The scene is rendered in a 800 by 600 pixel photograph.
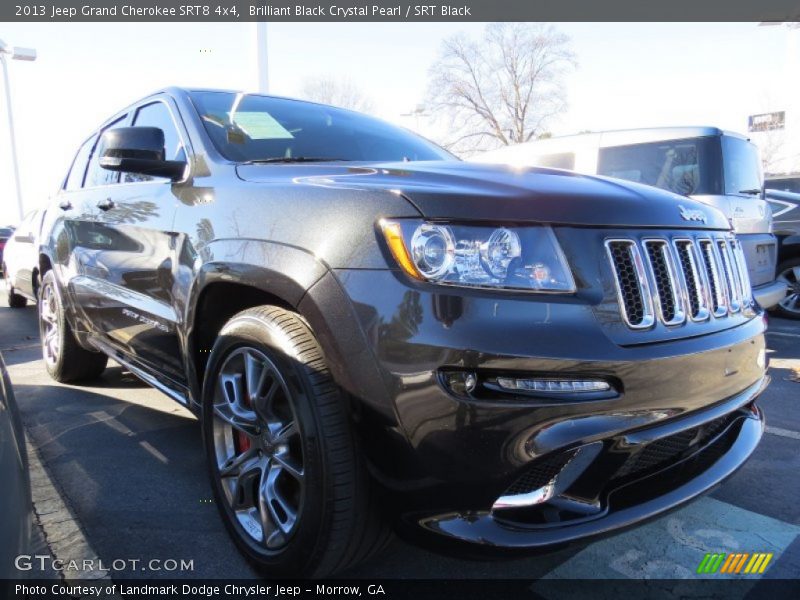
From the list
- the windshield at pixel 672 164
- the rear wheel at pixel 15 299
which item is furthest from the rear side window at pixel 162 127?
the rear wheel at pixel 15 299

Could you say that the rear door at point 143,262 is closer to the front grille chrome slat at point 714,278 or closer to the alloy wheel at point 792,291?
the front grille chrome slat at point 714,278

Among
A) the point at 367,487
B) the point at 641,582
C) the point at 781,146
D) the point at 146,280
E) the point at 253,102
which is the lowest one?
the point at 641,582

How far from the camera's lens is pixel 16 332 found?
6.66 m

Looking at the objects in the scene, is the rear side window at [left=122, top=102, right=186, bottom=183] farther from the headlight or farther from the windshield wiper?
the headlight

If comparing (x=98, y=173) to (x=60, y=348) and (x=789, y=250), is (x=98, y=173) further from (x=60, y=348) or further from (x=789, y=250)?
(x=789, y=250)

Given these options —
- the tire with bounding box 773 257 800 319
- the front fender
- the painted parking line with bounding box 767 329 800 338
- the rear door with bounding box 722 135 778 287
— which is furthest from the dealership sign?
the front fender

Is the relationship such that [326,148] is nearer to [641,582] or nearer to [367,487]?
[367,487]

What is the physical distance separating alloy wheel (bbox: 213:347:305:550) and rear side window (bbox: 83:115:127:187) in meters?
1.94

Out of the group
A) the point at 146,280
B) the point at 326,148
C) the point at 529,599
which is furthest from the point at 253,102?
the point at 529,599

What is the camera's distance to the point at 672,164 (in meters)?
5.31

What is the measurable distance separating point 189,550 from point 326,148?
179 cm

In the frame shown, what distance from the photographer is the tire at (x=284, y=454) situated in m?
1.58

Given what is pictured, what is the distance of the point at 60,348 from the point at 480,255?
3632 mm

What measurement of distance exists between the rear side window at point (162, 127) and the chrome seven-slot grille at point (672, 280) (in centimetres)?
195
